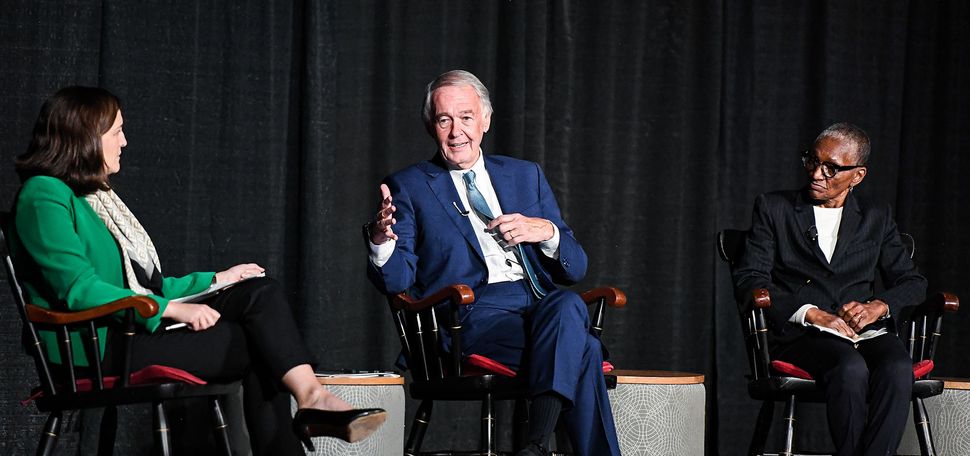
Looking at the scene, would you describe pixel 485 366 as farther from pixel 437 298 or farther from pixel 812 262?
pixel 812 262

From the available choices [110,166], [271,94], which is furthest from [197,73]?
[110,166]

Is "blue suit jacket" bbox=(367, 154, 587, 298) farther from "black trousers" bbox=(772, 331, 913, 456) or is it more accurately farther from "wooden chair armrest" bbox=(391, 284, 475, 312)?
"black trousers" bbox=(772, 331, 913, 456)

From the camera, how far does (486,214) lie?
3457 millimetres

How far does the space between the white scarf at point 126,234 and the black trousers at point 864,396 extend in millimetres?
2041

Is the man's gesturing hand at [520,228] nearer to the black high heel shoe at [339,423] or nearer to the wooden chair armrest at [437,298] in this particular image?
the wooden chair armrest at [437,298]

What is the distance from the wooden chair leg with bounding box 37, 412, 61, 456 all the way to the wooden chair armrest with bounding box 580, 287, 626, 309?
1.51 m

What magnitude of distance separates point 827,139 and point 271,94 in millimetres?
2040

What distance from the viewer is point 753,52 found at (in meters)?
4.97

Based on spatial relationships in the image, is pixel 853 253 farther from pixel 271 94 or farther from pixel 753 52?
pixel 271 94

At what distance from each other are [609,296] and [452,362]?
508 mm

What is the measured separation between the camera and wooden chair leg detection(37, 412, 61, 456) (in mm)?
2734

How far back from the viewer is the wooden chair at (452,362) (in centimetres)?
313

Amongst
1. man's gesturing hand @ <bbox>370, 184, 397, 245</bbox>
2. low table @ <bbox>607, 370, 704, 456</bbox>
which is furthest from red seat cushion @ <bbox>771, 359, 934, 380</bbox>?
man's gesturing hand @ <bbox>370, 184, 397, 245</bbox>

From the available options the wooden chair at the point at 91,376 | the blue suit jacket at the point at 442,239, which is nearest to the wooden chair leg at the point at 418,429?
the blue suit jacket at the point at 442,239
